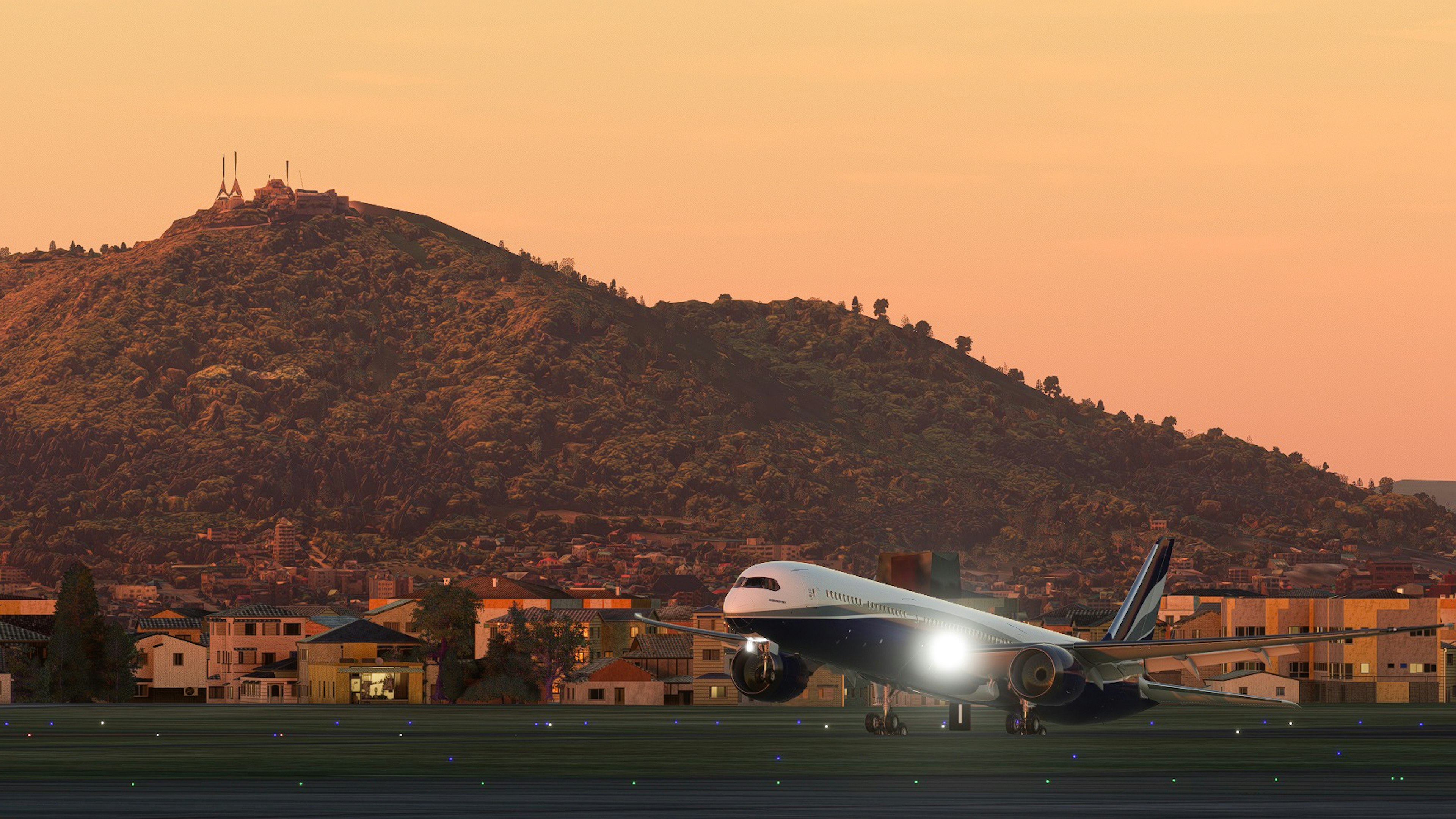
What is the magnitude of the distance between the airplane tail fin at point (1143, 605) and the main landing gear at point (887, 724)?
1913cm

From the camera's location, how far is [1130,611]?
115500mm

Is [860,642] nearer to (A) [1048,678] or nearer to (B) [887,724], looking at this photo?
(A) [1048,678]

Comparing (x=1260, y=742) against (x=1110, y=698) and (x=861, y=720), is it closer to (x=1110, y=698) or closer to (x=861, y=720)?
(x=1110, y=698)

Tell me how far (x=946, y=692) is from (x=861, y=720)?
42216mm

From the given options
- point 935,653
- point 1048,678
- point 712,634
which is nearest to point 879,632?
point 935,653

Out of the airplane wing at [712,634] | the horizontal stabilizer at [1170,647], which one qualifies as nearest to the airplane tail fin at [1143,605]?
the horizontal stabilizer at [1170,647]

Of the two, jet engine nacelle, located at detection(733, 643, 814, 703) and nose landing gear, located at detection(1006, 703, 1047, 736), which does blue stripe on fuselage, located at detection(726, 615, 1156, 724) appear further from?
nose landing gear, located at detection(1006, 703, 1047, 736)

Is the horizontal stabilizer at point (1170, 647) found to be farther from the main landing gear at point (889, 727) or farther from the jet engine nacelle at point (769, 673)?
the jet engine nacelle at point (769, 673)

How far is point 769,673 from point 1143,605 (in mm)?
27502

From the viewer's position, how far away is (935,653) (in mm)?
94375

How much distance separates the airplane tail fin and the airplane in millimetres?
13046

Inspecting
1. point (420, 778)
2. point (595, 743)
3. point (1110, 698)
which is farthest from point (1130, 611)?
point (420, 778)

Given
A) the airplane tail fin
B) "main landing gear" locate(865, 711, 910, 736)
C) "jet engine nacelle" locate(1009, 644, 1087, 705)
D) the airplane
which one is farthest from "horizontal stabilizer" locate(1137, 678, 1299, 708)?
the airplane tail fin

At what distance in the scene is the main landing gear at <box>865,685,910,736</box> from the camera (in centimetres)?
9906
